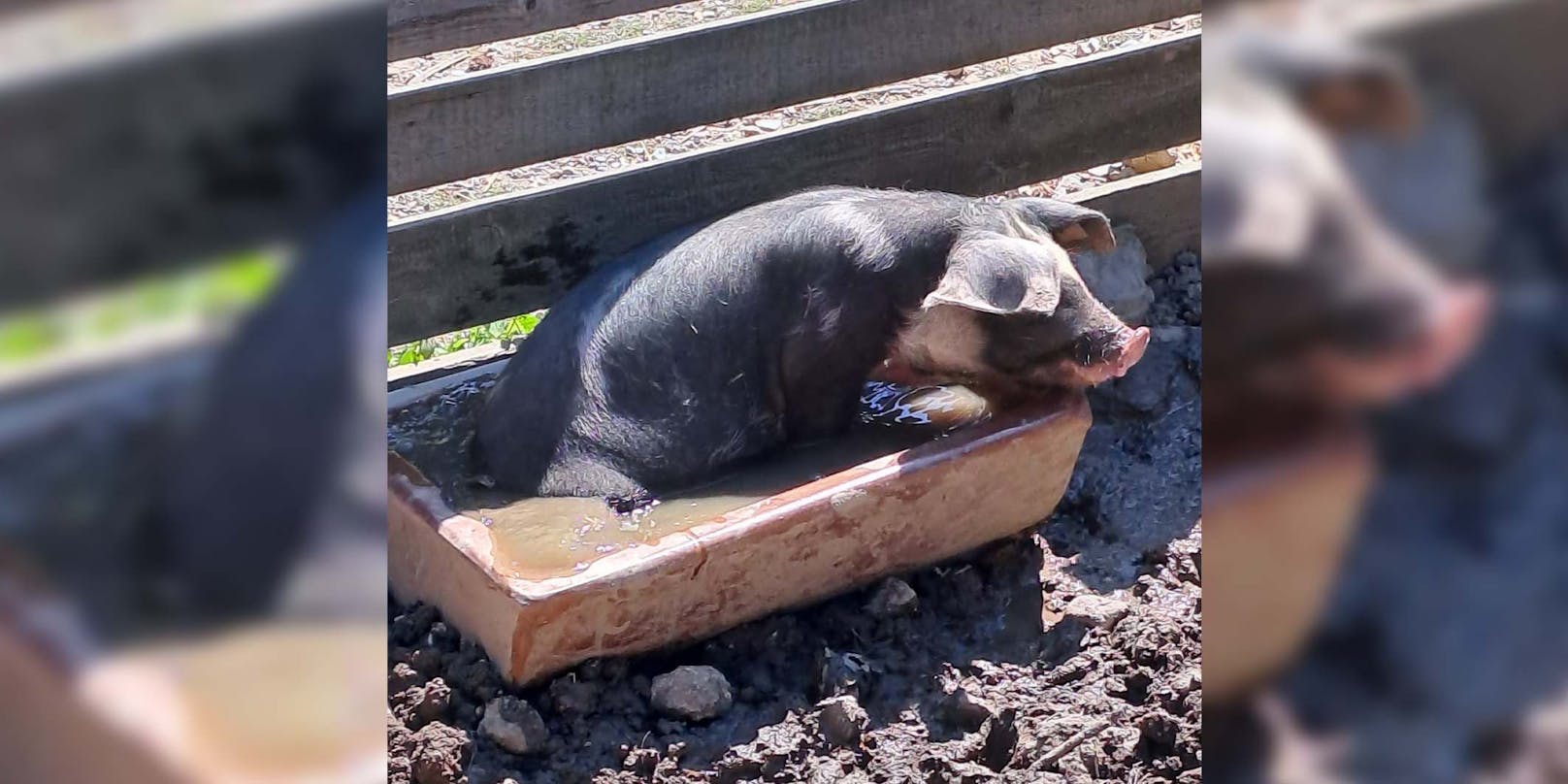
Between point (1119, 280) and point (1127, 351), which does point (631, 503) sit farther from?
point (1119, 280)

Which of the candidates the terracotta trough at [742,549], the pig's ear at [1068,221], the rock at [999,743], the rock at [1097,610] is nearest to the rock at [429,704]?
the terracotta trough at [742,549]

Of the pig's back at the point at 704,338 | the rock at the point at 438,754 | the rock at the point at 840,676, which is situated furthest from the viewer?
the pig's back at the point at 704,338

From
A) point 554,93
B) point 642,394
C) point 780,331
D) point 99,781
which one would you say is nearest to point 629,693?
point 642,394

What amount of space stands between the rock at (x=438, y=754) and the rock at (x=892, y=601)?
0.88m

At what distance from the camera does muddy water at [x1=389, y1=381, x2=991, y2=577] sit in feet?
9.71

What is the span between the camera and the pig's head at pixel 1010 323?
10.4 feet

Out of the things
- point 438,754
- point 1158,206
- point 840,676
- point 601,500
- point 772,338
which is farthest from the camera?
point 1158,206

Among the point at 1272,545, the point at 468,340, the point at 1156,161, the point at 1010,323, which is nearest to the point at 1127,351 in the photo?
the point at 1010,323

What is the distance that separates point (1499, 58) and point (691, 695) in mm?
2546

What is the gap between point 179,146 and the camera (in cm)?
46

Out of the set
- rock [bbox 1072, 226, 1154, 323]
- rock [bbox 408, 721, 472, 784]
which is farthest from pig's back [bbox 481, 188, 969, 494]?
rock [bbox 1072, 226, 1154, 323]

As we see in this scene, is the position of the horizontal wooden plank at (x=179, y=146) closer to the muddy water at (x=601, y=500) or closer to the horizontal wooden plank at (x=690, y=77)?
the muddy water at (x=601, y=500)

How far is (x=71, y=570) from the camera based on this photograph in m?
0.46

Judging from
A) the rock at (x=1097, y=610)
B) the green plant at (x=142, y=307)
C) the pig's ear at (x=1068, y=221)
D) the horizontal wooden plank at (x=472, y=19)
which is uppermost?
the green plant at (x=142, y=307)
